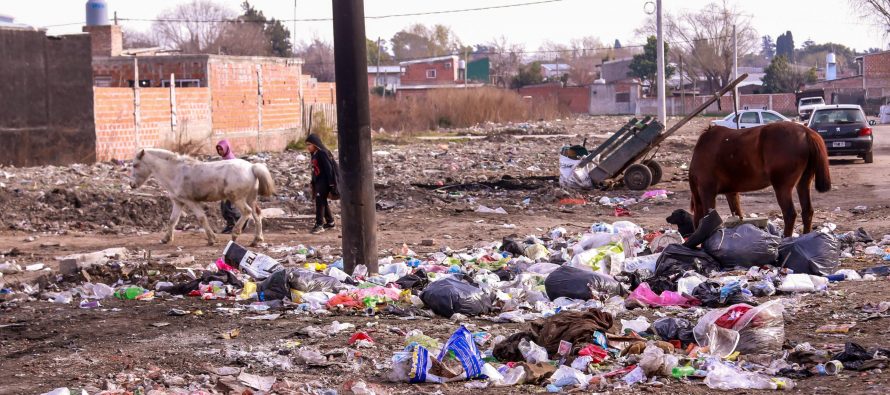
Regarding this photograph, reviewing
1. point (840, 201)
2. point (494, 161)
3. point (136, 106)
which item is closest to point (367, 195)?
point (840, 201)

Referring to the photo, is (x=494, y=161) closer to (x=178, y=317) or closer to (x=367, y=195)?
(x=367, y=195)

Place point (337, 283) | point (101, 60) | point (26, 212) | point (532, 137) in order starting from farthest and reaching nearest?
point (532, 137) < point (101, 60) < point (26, 212) < point (337, 283)

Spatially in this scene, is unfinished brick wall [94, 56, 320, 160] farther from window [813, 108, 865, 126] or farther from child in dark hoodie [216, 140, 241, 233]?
window [813, 108, 865, 126]

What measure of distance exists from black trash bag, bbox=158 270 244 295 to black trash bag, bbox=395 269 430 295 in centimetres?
153

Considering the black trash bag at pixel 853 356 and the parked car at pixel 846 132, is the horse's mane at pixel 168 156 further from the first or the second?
the parked car at pixel 846 132

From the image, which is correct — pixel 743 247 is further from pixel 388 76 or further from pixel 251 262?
pixel 388 76

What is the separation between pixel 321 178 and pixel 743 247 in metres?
6.65

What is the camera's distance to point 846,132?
2514 cm

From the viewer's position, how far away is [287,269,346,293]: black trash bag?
9.16 metres

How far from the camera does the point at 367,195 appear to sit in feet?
33.6

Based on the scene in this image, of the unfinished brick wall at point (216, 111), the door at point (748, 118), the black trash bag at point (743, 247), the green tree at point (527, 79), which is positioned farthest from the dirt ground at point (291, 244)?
the green tree at point (527, 79)

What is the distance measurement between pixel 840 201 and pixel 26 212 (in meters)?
12.9

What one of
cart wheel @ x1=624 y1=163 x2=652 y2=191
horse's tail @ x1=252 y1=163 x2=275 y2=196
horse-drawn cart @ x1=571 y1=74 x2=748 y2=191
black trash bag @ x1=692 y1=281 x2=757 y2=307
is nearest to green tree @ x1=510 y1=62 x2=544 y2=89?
horse-drawn cart @ x1=571 y1=74 x2=748 y2=191

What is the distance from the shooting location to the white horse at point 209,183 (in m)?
13.4
